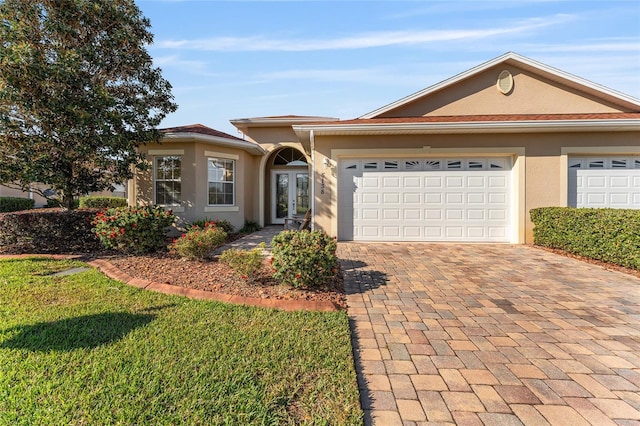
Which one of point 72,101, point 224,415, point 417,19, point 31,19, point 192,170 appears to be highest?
point 417,19

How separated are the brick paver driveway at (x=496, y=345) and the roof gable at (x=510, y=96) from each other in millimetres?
6561

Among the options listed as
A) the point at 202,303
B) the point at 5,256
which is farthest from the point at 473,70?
the point at 5,256

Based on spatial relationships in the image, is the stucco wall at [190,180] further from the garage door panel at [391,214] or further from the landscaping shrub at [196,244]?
A: the garage door panel at [391,214]

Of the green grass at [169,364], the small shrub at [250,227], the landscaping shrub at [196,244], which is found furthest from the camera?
the small shrub at [250,227]

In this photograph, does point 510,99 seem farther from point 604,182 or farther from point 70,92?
point 70,92

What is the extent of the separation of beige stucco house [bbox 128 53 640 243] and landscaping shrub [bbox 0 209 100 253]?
265cm

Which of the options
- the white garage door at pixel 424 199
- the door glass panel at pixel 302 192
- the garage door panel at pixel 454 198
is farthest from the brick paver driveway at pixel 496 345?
→ the door glass panel at pixel 302 192

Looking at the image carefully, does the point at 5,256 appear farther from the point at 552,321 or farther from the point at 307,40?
the point at 552,321

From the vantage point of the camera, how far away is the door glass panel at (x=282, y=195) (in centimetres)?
1366

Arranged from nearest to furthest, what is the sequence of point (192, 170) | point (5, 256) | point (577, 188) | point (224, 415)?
point (224, 415) < point (5, 256) < point (577, 188) < point (192, 170)

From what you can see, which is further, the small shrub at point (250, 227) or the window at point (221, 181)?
the small shrub at point (250, 227)

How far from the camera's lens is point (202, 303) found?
156 inches

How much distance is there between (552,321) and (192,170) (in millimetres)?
9985

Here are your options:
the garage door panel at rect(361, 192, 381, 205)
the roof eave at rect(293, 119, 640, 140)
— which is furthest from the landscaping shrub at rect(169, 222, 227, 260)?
the garage door panel at rect(361, 192, 381, 205)
